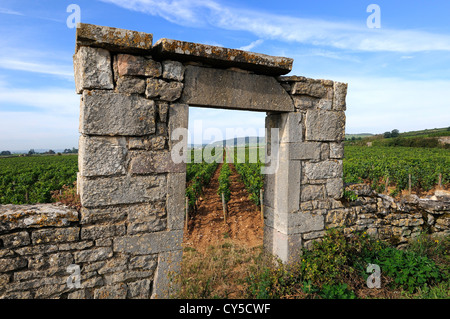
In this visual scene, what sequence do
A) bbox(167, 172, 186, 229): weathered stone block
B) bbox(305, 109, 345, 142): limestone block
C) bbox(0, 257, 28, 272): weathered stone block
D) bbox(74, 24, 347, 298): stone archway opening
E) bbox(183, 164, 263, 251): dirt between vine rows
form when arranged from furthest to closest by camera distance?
bbox(183, 164, 263, 251): dirt between vine rows → bbox(305, 109, 345, 142): limestone block → bbox(167, 172, 186, 229): weathered stone block → bbox(74, 24, 347, 298): stone archway opening → bbox(0, 257, 28, 272): weathered stone block

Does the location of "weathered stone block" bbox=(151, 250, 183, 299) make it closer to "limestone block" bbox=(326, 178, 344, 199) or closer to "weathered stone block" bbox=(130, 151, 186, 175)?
"weathered stone block" bbox=(130, 151, 186, 175)

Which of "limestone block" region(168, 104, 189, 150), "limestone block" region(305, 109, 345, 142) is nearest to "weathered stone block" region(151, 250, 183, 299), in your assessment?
"limestone block" region(168, 104, 189, 150)

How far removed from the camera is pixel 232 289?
11.6 feet

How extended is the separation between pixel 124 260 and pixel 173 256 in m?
0.54

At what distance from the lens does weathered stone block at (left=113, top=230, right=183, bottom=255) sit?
3.02 meters

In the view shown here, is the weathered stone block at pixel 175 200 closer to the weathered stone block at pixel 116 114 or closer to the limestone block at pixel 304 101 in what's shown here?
the weathered stone block at pixel 116 114

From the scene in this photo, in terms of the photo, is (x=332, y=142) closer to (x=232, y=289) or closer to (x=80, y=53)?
(x=232, y=289)

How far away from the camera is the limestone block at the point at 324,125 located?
4.02 metres

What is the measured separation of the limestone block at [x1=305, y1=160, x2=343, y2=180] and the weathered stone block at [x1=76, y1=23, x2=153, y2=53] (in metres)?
2.72

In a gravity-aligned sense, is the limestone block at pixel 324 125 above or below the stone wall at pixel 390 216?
above

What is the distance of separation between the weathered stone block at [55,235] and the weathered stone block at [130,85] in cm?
154

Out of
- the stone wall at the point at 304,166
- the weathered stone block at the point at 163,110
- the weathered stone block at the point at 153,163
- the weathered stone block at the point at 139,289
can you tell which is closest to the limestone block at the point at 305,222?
the stone wall at the point at 304,166

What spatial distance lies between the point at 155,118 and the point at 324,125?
251cm
